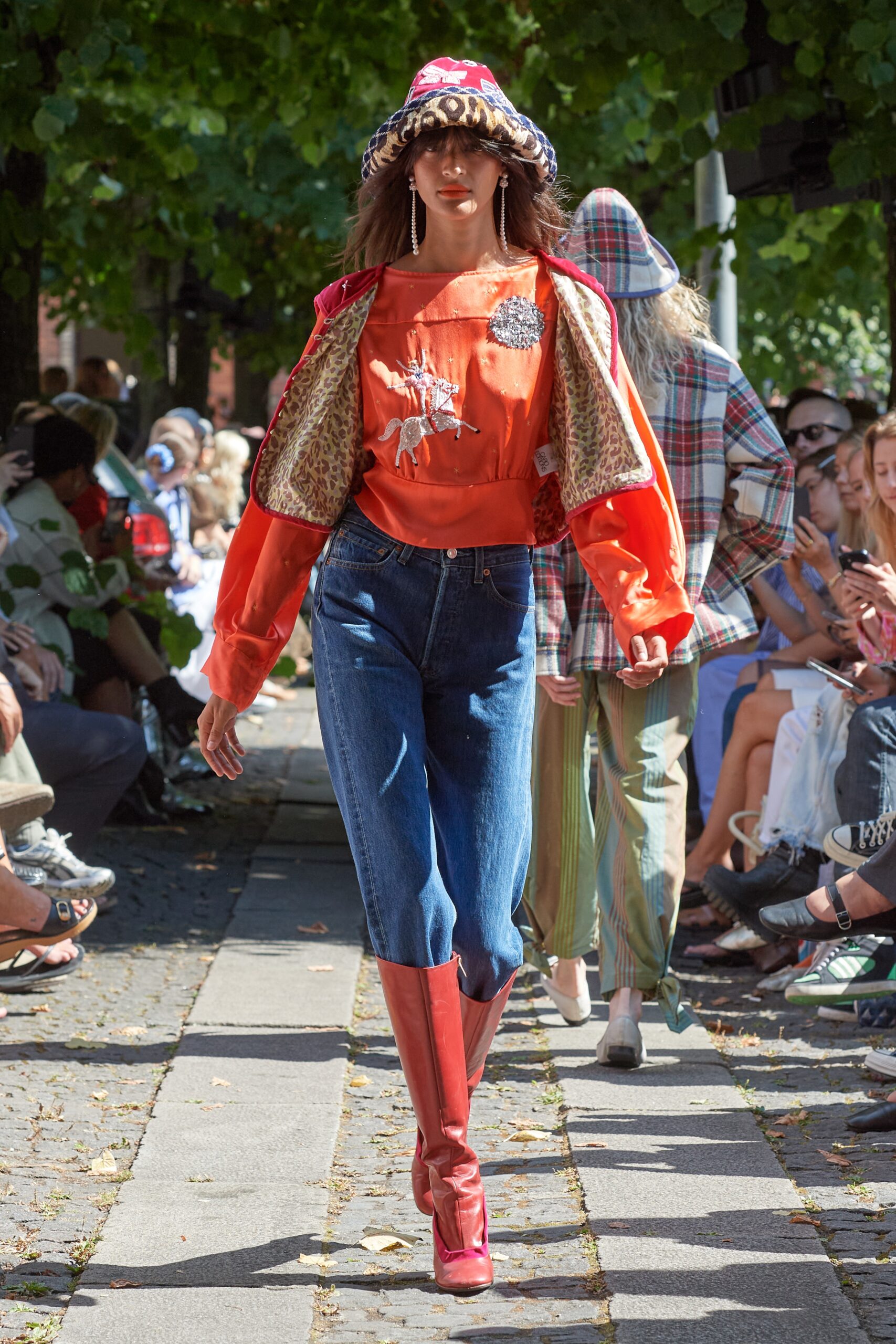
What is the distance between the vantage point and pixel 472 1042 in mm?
3377

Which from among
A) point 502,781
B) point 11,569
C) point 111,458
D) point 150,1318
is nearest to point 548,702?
point 502,781

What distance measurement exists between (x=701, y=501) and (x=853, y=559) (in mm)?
711

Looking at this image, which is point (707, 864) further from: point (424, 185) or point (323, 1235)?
point (424, 185)

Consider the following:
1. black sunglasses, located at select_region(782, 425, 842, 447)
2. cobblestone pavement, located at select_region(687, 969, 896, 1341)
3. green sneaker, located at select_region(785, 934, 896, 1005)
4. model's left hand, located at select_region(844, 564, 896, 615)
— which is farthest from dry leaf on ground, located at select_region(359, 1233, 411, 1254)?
black sunglasses, located at select_region(782, 425, 842, 447)

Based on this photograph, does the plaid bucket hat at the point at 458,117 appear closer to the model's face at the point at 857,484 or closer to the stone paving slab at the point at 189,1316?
the stone paving slab at the point at 189,1316

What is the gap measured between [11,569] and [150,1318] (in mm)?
4607

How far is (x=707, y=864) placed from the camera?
6723 mm

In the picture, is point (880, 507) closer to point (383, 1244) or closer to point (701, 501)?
point (701, 501)

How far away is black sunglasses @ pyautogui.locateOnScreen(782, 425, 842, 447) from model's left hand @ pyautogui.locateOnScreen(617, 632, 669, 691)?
4.79 m

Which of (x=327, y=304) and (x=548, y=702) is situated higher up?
(x=327, y=304)

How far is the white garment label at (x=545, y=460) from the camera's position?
10.9 ft

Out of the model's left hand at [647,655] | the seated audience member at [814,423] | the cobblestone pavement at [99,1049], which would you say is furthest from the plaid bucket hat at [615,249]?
the seated audience member at [814,423]

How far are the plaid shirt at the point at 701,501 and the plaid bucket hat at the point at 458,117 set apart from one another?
1.47 m

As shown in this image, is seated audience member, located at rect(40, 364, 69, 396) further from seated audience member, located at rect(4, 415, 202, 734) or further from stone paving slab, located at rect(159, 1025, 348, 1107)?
stone paving slab, located at rect(159, 1025, 348, 1107)
